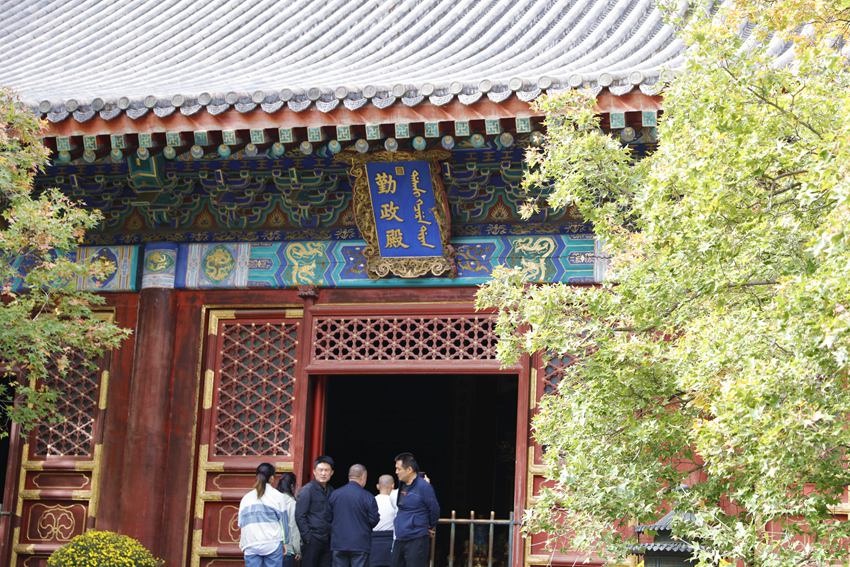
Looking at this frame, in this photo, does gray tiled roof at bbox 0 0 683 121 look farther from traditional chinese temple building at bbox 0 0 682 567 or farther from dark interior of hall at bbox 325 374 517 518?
dark interior of hall at bbox 325 374 517 518

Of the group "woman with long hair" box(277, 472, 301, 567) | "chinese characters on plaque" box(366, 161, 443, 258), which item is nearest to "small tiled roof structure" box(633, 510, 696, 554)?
"woman with long hair" box(277, 472, 301, 567)

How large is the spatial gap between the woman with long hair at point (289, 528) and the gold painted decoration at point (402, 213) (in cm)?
164

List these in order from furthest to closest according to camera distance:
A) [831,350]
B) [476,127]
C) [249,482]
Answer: [249,482], [476,127], [831,350]

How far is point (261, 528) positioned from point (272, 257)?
87.4 inches

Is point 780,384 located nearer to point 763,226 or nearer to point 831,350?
point 831,350

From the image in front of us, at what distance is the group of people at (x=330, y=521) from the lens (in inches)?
356

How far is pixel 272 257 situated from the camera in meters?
10.3

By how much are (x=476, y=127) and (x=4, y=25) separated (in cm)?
737

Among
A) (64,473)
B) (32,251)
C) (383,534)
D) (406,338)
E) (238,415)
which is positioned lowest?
(383,534)

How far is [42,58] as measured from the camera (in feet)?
43.1

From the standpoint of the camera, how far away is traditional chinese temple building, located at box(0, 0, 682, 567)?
902 cm

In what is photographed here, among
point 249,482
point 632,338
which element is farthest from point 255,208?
point 632,338

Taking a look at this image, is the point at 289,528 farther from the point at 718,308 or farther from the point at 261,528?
the point at 718,308

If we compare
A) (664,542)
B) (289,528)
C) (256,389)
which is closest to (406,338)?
(256,389)
